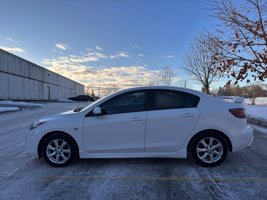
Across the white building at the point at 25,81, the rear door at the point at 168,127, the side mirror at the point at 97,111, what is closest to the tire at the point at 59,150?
the side mirror at the point at 97,111

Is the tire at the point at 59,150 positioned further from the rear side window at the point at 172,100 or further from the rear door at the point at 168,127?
the rear side window at the point at 172,100

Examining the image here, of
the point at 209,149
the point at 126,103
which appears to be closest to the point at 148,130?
the point at 126,103

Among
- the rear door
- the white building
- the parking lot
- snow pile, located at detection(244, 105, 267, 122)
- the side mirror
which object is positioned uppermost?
the white building

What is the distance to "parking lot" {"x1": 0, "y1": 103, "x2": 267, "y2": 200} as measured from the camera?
416cm

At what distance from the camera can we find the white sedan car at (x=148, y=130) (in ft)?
18.0

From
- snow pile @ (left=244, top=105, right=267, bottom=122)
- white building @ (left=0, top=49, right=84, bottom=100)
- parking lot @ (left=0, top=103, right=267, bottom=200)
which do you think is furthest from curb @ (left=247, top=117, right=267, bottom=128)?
white building @ (left=0, top=49, right=84, bottom=100)

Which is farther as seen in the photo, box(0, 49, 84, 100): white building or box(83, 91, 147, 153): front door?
box(0, 49, 84, 100): white building

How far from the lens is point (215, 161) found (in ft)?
18.1

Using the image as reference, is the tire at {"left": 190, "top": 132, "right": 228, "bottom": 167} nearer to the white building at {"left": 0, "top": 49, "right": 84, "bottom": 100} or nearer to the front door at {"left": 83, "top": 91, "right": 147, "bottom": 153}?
the front door at {"left": 83, "top": 91, "right": 147, "bottom": 153}

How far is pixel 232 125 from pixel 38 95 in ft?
143

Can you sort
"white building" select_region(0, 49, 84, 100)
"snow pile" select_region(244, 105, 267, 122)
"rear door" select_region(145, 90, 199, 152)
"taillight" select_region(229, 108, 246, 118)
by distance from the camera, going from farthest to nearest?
"white building" select_region(0, 49, 84, 100) < "snow pile" select_region(244, 105, 267, 122) < "taillight" select_region(229, 108, 246, 118) < "rear door" select_region(145, 90, 199, 152)

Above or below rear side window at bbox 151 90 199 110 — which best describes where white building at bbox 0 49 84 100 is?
above

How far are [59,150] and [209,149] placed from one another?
9.86 ft

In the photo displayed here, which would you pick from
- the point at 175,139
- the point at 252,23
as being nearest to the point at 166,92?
the point at 175,139
